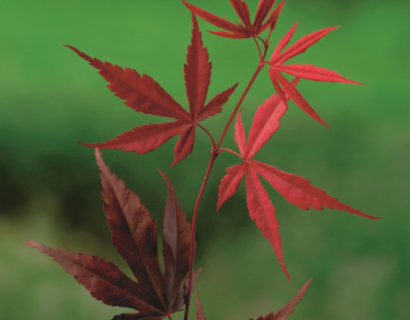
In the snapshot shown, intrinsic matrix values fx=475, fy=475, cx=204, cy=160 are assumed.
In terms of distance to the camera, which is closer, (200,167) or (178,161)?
→ (178,161)

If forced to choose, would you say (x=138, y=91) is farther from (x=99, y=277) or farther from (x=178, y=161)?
(x=99, y=277)

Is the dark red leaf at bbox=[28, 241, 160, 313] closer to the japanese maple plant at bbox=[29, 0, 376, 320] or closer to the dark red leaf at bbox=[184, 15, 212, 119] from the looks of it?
the japanese maple plant at bbox=[29, 0, 376, 320]

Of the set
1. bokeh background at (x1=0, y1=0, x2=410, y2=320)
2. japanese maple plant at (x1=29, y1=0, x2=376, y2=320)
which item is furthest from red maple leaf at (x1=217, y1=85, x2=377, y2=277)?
bokeh background at (x1=0, y1=0, x2=410, y2=320)

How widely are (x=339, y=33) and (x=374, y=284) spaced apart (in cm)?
43

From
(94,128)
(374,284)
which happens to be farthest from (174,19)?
(374,284)

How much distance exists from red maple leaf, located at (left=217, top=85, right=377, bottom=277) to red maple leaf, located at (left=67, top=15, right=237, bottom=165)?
0.05m

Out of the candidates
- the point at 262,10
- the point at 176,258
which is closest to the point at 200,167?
the point at 176,258

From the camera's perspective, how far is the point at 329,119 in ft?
2.67

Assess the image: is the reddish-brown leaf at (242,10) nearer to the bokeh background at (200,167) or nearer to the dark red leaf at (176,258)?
the dark red leaf at (176,258)

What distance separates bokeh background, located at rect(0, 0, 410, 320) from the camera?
0.77m

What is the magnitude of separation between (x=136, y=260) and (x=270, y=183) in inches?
5.9

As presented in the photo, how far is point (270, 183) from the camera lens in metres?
0.41

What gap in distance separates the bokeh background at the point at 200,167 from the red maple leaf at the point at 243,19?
389 mm

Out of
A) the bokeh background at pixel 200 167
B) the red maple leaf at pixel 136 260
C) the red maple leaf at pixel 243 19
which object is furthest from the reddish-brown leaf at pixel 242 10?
the bokeh background at pixel 200 167
